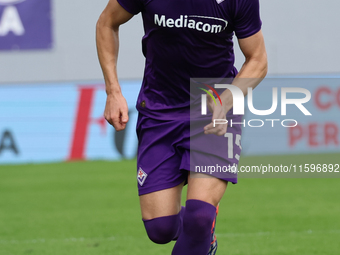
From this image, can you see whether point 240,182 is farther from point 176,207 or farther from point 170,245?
point 176,207

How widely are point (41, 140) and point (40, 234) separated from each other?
589 centimetres

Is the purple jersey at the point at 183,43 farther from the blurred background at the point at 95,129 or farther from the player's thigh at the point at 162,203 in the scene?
the blurred background at the point at 95,129

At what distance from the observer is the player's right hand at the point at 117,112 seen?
2.90m

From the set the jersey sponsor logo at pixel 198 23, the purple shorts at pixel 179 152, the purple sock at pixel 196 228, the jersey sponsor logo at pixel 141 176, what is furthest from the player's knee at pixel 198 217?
the jersey sponsor logo at pixel 198 23

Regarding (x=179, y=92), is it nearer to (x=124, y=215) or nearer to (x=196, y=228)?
(x=196, y=228)

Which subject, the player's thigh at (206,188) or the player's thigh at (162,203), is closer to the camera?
the player's thigh at (206,188)

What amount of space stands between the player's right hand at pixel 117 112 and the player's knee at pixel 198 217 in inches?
21.6

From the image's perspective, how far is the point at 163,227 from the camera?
311cm

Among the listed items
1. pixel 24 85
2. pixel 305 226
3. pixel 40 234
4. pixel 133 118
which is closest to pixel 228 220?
pixel 305 226

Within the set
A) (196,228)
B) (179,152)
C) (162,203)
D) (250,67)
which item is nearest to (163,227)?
(162,203)

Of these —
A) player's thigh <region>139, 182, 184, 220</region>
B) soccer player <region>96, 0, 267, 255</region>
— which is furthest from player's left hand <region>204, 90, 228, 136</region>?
player's thigh <region>139, 182, 184, 220</region>

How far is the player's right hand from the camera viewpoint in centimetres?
290

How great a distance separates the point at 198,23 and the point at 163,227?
1.15 metres

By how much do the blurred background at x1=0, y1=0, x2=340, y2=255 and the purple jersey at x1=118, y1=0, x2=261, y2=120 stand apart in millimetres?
2054
